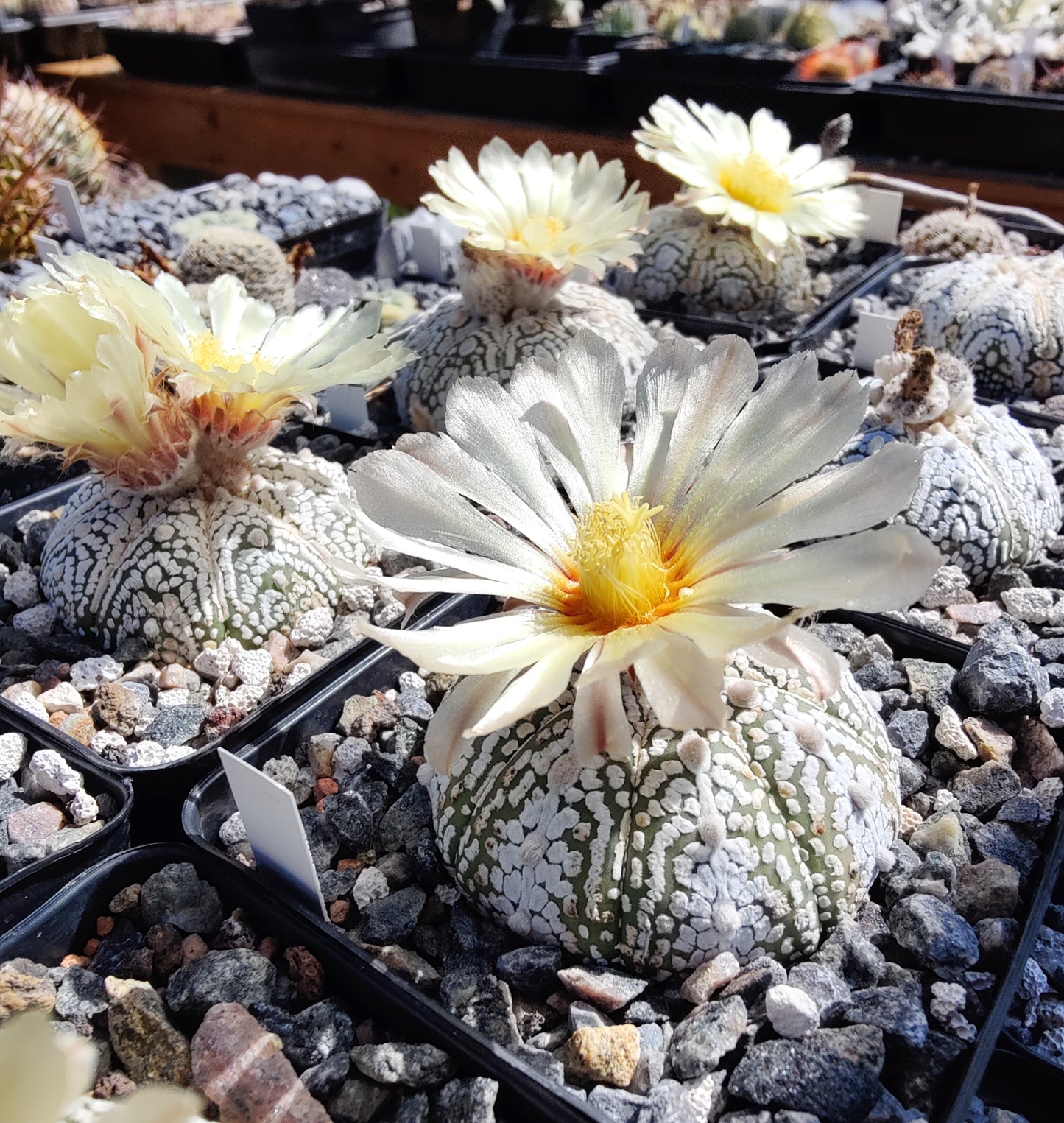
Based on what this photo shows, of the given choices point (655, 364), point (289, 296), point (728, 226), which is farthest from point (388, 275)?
point (655, 364)

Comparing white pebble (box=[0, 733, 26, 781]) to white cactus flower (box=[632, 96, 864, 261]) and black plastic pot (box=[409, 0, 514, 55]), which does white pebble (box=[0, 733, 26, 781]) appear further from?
black plastic pot (box=[409, 0, 514, 55])

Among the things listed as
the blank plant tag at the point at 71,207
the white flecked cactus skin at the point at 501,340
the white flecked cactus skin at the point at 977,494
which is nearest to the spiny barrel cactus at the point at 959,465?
the white flecked cactus skin at the point at 977,494

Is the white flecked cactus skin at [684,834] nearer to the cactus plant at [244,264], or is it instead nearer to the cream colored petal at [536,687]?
the cream colored petal at [536,687]

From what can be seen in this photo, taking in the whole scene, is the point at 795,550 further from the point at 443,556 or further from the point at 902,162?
the point at 902,162

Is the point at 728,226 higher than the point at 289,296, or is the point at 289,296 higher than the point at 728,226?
the point at 728,226

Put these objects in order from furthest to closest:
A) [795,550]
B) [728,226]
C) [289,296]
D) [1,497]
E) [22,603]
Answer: [289,296], [728,226], [1,497], [22,603], [795,550]

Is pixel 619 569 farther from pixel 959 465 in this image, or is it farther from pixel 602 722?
pixel 959 465
